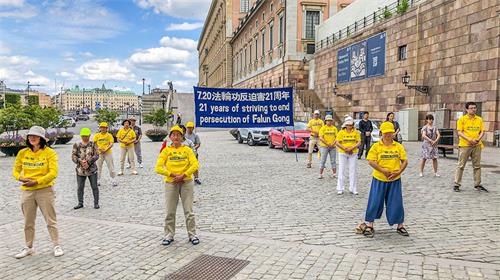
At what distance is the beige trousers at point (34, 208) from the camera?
546cm

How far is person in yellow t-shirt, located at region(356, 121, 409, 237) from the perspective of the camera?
19.6 feet

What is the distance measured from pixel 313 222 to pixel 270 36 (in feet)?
139

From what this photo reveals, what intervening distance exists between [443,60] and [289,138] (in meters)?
8.85

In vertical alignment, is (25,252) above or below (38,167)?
below

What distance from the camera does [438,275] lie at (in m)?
4.64

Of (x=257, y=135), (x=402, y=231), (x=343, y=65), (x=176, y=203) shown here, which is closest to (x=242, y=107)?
(x=176, y=203)

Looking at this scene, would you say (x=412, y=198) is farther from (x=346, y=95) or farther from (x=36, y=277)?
(x=346, y=95)

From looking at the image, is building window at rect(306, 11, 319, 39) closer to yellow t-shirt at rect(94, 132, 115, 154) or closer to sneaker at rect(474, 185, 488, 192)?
yellow t-shirt at rect(94, 132, 115, 154)

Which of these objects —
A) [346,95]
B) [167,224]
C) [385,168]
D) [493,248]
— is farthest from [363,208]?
[346,95]

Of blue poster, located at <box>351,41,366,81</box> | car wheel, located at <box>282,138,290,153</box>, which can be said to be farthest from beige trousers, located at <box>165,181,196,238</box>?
blue poster, located at <box>351,41,366,81</box>

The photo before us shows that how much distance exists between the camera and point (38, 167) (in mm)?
5449

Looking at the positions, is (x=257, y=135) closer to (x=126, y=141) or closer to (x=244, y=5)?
(x=126, y=141)

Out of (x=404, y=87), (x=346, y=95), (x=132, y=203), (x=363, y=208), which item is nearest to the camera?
(x=363, y=208)

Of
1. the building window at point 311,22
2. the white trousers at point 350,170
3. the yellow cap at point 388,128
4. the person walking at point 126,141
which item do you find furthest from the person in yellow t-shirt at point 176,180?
the building window at point 311,22
